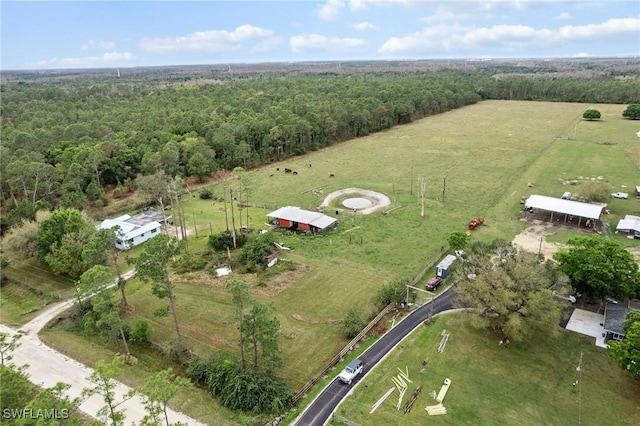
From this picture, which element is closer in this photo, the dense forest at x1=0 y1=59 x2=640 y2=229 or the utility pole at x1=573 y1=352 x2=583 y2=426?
the utility pole at x1=573 y1=352 x2=583 y2=426

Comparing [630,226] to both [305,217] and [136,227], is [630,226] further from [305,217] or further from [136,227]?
[136,227]

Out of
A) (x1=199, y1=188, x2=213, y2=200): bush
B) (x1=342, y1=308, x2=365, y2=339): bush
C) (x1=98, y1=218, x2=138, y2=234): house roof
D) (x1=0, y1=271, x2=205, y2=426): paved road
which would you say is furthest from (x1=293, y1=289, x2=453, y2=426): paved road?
(x1=199, y1=188, x2=213, y2=200): bush

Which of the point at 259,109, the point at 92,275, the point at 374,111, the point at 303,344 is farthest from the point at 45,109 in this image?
the point at 303,344

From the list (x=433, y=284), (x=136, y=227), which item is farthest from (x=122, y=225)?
(x=433, y=284)

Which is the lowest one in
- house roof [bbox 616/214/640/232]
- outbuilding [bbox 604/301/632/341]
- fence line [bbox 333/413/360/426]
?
fence line [bbox 333/413/360/426]

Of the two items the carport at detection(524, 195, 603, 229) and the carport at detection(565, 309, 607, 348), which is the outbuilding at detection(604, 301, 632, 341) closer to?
the carport at detection(565, 309, 607, 348)

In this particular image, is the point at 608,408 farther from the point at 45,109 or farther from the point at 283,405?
the point at 45,109

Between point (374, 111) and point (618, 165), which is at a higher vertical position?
point (374, 111)
